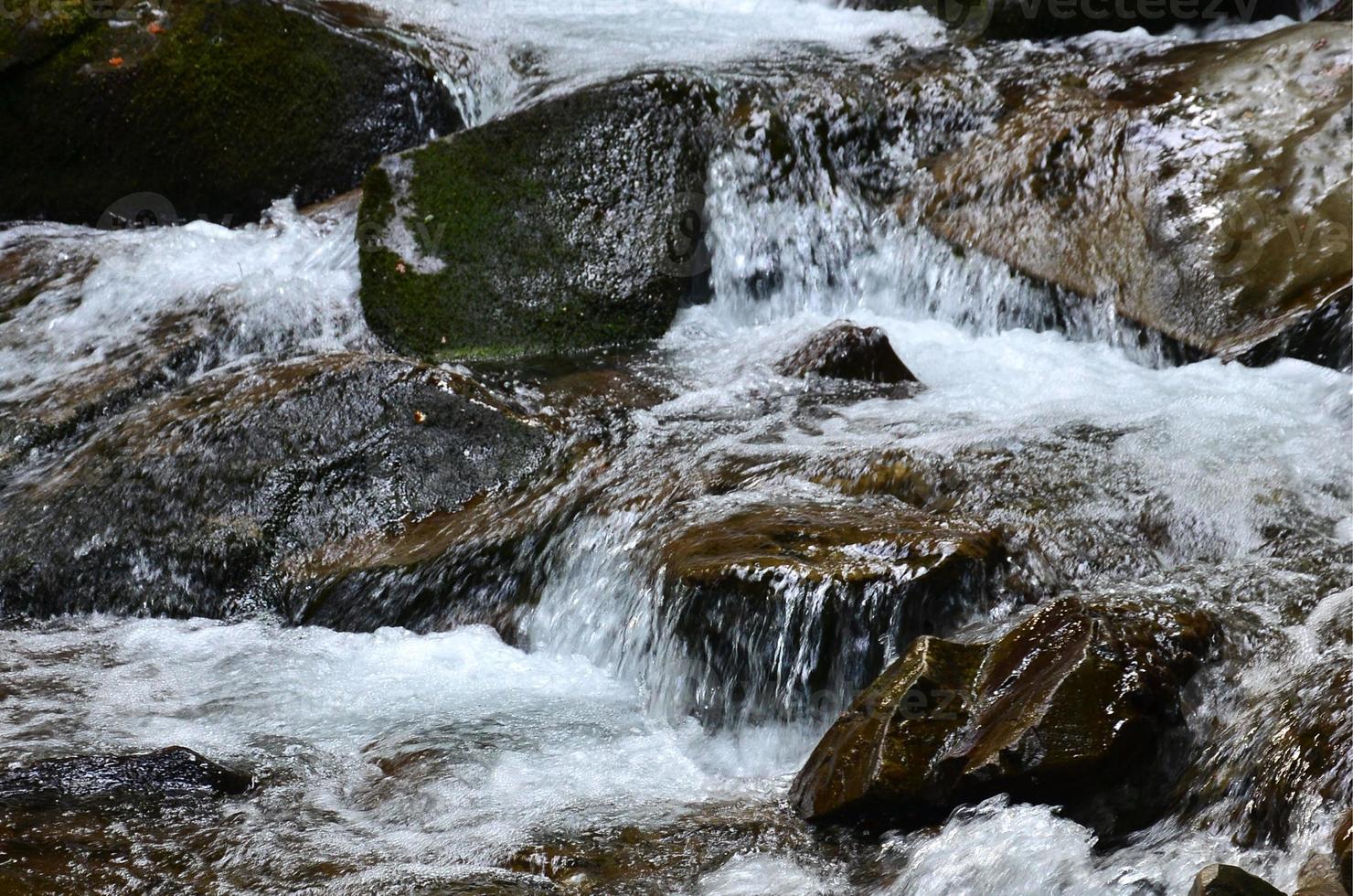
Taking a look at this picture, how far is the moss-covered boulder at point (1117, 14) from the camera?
8648mm

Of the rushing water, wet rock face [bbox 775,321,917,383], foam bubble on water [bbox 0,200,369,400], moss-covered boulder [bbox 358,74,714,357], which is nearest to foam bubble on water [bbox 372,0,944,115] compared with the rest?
moss-covered boulder [bbox 358,74,714,357]

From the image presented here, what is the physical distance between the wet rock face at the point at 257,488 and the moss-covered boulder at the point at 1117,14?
5207mm

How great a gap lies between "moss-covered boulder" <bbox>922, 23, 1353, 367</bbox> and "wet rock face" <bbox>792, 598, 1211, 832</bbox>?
10.6 feet

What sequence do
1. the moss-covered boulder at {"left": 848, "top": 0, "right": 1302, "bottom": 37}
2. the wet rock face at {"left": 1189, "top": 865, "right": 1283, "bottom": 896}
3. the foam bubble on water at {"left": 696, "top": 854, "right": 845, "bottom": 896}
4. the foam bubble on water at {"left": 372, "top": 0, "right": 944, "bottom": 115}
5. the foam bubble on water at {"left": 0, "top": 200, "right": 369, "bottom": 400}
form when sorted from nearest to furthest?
the wet rock face at {"left": 1189, "top": 865, "right": 1283, "bottom": 896} → the foam bubble on water at {"left": 696, "top": 854, "right": 845, "bottom": 896} → the foam bubble on water at {"left": 0, "top": 200, "right": 369, "bottom": 400} → the moss-covered boulder at {"left": 848, "top": 0, "right": 1302, "bottom": 37} → the foam bubble on water at {"left": 372, "top": 0, "right": 944, "bottom": 115}

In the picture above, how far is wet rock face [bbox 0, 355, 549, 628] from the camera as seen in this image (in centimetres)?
502

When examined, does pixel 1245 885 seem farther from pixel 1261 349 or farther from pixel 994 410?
pixel 1261 349

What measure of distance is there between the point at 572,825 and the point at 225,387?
3179 mm

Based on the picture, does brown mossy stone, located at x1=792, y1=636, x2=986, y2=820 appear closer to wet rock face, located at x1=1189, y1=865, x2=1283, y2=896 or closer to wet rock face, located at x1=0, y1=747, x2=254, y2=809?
wet rock face, located at x1=1189, y1=865, x2=1283, y2=896

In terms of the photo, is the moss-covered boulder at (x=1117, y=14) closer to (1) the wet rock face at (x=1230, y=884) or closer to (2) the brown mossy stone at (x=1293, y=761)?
(2) the brown mossy stone at (x=1293, y=761)

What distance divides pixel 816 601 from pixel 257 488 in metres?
2.54

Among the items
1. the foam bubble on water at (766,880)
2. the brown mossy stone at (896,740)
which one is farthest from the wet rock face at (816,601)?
the foam bubble on water at (766,880)

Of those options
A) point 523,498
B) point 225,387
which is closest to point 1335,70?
point 523,498

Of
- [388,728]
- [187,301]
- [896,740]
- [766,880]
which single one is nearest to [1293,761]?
[896,740]

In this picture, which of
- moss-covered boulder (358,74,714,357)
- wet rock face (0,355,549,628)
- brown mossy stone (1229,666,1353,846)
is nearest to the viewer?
brown mossy stone (1229,666,1353,846)
